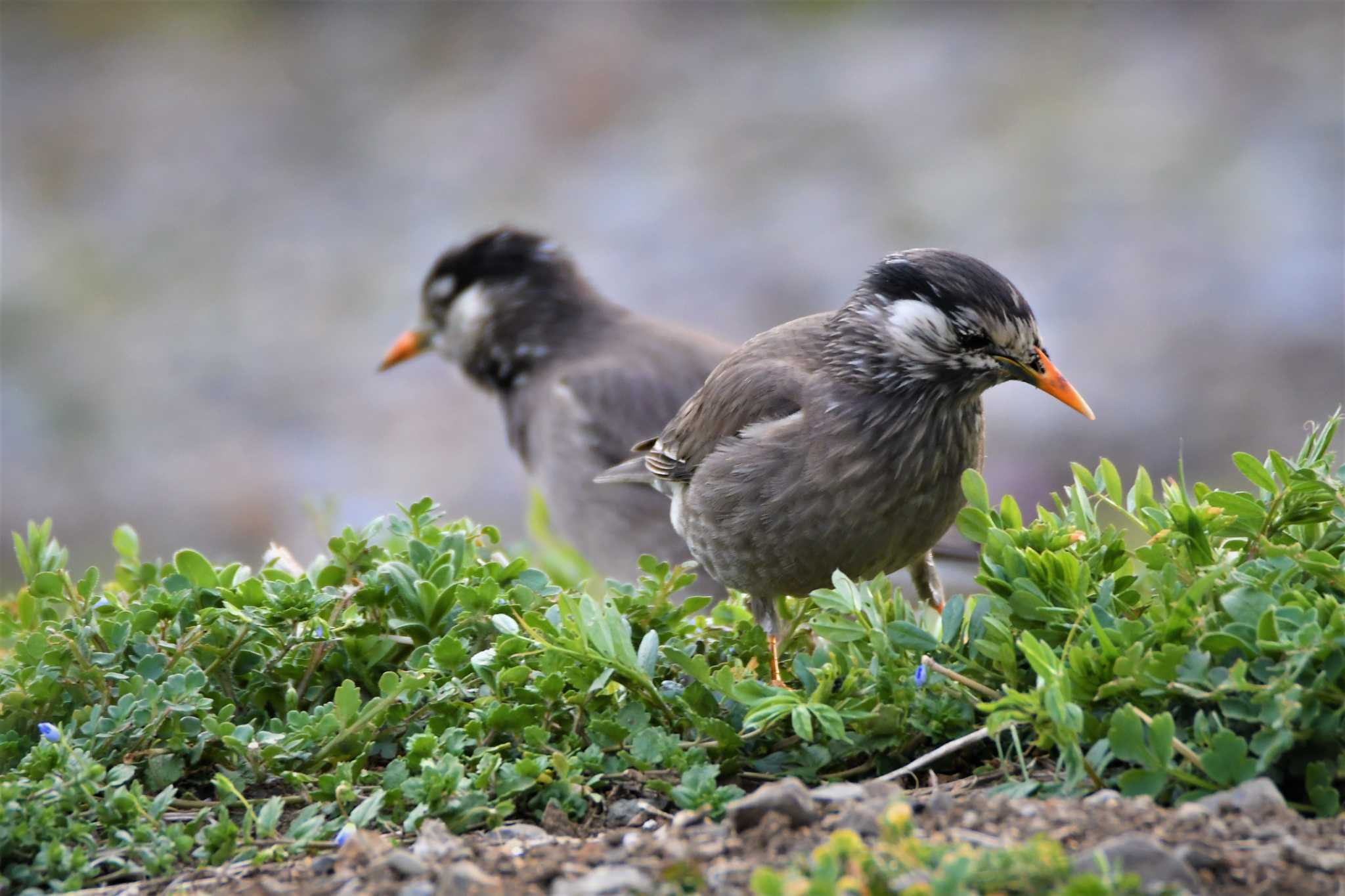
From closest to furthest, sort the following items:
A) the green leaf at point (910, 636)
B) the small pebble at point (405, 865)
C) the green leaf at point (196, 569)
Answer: the small pebble at point (405, 865) → the green leaf at point (910, 636) → the green leaf at point (196, 569)

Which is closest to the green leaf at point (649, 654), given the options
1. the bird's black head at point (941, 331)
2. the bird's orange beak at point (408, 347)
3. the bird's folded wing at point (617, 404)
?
the bird's black head at point (941, 331)

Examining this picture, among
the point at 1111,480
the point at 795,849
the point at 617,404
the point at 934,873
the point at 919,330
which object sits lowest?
the point at 934,873

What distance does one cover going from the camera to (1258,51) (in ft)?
37.1

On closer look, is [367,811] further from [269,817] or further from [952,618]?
[952,618]

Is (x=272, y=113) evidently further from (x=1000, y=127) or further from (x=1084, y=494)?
(x=1084, y=494)

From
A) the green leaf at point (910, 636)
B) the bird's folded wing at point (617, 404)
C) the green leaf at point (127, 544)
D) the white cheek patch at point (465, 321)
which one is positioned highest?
the white cheek patch at point (465, 321)

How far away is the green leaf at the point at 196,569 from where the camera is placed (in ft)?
11.5

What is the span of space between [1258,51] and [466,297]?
7309 mm

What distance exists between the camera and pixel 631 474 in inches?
→ 197

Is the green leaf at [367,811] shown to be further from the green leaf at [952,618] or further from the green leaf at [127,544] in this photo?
the green leaf at [127,544]

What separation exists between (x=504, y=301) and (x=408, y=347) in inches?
30.2

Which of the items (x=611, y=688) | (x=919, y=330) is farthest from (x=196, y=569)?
(x=919, y=330)

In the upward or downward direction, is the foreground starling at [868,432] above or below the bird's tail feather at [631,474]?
below

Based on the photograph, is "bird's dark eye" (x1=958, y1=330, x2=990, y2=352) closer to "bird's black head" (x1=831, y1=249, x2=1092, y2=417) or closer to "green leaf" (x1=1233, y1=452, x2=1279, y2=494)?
"bird's black head" (x1=831, y1=249, x2=1092, y2=417)
